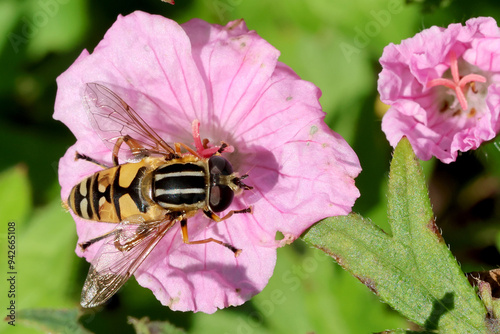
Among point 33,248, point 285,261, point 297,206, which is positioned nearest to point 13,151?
point 33,248

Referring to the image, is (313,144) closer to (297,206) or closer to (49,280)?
(297,206)

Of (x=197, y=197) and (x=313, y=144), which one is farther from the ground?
(x=313, y=144)

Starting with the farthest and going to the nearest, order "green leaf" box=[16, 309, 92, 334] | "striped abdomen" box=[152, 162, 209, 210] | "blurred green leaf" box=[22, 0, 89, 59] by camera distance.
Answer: "blurred green leaf" box=[22, 0, 89, 59], "green leaf" box=[16, 309, 92, 334], "striped abdomen" box=[152, 162, 209, 210]

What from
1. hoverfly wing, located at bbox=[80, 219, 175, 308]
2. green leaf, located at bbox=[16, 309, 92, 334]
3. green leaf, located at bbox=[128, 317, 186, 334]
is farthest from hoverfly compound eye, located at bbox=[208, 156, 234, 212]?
green leaf, located at bbox=[16, 309, 92, 334]

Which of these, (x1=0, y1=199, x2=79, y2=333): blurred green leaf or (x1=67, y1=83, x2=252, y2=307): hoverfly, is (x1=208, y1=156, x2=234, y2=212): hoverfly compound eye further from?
(x1=0, y1=199, x2=79, y2=333): blurred green leaf

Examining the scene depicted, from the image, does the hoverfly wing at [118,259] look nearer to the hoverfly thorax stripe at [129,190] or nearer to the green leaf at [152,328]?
the hoverfly thorax stripe at [129,190]

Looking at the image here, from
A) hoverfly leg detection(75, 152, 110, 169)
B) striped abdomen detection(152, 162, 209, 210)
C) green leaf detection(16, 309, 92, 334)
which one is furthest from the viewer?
green leaf detection(16, 309, 92, 334)

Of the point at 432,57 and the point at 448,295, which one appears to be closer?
the point at 448,295

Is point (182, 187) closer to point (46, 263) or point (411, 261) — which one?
point (411, 261)
